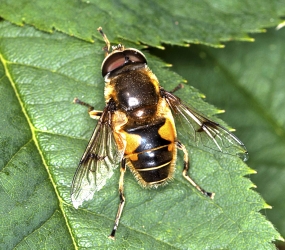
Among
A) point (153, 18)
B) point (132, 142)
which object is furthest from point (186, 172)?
point (153, 18)

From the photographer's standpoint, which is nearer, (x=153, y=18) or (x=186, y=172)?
(x=186, y=172)

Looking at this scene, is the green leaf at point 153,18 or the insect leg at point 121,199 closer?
the insect leg at point 121,199

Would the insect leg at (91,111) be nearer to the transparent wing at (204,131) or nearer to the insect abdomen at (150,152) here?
the insect abdomen at (150,152)

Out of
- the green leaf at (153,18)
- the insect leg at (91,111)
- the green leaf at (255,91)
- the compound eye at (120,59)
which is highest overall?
the green leaf at (153,18)

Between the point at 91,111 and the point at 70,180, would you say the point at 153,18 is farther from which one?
the point at 70,180

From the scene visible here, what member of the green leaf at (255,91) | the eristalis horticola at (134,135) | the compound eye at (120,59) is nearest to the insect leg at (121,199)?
the eristalis horticola at (134,135)

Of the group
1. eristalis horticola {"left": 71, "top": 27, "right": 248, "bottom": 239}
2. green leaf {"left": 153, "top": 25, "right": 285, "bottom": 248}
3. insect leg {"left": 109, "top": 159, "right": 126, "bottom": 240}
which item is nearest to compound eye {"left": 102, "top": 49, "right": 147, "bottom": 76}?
eristalis horticola {"left": 71, "top": 27, "right": 248, "bottom": 239}

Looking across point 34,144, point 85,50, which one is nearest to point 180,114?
point 85,50
